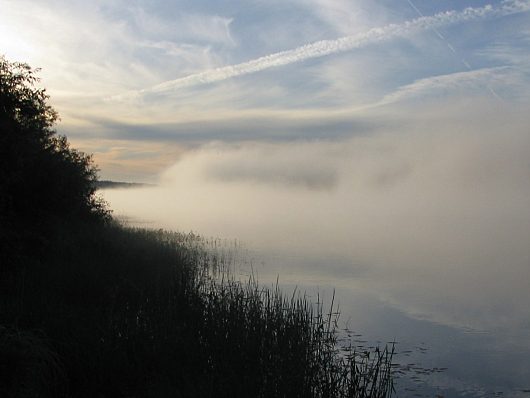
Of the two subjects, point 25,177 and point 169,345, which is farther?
point 25,177

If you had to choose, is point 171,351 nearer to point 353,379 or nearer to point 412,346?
point 353,379

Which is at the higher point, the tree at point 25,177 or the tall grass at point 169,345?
the tree at point 25,177

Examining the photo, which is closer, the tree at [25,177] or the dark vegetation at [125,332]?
the dark vegetation at [125,332]

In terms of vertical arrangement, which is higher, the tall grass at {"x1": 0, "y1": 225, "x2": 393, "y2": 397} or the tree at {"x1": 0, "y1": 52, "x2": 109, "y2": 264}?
the tree at {"x1": 0, "y1": 52, "x2": 109, "y2": 264}

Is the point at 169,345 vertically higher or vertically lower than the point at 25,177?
lower

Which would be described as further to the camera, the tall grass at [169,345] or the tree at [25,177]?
the tree at [25,177]

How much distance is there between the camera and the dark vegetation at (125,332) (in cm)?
942

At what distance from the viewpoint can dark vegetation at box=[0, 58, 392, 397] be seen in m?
9.42

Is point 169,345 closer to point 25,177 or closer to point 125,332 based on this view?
point 125,332

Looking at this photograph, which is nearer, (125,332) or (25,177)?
(125,332)

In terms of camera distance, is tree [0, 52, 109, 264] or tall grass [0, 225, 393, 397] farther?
tree [0, 52, 109, 264]

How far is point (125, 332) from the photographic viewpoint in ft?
37.2

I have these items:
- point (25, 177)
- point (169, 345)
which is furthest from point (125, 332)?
point (25, 177)

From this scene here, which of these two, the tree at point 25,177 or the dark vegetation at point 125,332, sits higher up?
the tree at point 25,177
